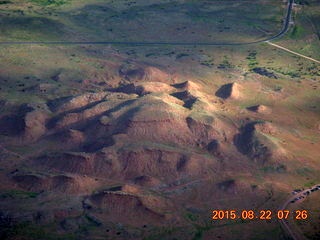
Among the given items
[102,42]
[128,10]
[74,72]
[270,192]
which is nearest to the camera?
[270,192]

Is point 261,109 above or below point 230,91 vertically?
below

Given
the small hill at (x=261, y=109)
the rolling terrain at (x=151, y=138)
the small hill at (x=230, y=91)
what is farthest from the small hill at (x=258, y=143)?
the small hill at (x=230, y=91)

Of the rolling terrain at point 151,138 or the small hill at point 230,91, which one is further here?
the small hill at point 230,91

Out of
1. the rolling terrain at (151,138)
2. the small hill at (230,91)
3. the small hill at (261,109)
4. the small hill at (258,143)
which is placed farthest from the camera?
the small hill at (230,91)

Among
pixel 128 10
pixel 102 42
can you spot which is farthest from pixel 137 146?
pixel 128 10

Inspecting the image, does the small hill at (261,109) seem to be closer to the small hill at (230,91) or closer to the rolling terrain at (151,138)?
the rolling terrain at (151,138)

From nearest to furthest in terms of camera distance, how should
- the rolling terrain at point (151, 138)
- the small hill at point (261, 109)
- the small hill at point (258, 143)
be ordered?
the rolling terrain at point (151, 138) → the small hill at point (258, 143) → the small hill at point (261, 109)

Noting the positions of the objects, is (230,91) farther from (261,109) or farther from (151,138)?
(151,138)

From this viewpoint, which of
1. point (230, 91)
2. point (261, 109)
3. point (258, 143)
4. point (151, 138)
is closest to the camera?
point (151, 138)

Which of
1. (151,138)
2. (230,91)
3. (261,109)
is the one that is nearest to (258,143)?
(261,109)

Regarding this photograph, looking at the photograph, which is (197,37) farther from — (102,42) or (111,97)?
(111,97)

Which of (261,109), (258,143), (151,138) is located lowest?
(261,109)
